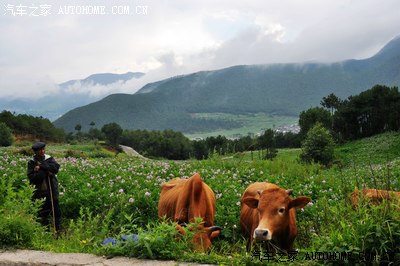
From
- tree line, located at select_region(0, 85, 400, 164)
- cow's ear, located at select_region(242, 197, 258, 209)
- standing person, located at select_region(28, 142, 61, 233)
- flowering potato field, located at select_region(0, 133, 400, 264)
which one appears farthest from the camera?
tree line, located at select_region(0, 85, 400, 164)

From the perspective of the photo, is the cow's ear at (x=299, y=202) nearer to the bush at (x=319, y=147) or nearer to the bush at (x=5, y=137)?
the bush at (x=319, y=147)

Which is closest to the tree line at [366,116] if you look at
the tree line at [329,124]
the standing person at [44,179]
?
the tree line at [329,124]

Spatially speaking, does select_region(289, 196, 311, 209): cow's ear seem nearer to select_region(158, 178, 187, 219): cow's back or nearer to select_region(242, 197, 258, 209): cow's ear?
select_region(242, 197, 258, 209): cow's ear

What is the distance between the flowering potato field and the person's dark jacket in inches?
14.3

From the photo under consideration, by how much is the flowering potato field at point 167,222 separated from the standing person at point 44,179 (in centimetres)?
39

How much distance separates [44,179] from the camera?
357 inches

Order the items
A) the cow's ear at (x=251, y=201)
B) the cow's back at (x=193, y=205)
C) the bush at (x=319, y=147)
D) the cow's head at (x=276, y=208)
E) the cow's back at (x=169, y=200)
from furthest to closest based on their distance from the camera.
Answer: the bush at (x=319, y=147), the cow's back at (x=169, y=200), the cow's back at (x=193, y=205), the cow's ear at (x=251, y=201), the cow's head at (x=276, y=208)

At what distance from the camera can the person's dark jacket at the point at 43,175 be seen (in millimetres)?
8914

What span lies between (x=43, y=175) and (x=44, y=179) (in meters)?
0.16

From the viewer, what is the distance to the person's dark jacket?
29.2 feet

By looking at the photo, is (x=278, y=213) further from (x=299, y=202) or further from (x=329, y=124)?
(x=329, y=124)

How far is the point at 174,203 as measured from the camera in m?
7.85

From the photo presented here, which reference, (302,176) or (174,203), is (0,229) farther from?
(302,176)

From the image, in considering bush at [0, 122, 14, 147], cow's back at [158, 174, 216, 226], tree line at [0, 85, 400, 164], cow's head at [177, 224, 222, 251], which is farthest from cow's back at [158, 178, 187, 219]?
bush at [0, 122, 14, 147]
